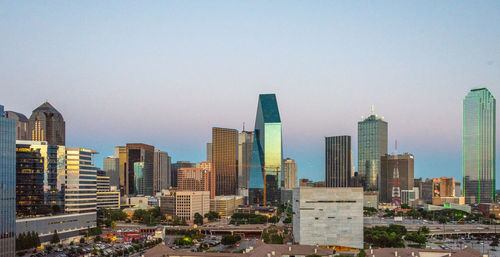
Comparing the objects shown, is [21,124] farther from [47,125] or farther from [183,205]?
[183,205]

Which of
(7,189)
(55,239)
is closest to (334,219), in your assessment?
(7,189)

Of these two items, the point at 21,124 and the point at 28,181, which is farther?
the point at 21,124

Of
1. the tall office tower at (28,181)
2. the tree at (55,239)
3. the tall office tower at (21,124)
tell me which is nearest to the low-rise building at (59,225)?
the tree at (55,239)

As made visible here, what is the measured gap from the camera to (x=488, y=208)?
18350 cm

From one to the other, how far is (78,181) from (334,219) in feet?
190

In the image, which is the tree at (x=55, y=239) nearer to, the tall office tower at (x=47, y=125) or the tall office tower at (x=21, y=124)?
the tall office tower at (x=47, y=125)

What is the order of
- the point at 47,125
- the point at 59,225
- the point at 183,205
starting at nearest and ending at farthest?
the point at 59,225
the point at 183,205
the point at 47,125

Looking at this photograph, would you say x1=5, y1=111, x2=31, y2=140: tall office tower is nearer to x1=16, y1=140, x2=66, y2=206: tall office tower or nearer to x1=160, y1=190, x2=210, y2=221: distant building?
x1=160, y1=190, x2=210, y2=221: distant building

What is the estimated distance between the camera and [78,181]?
108 m

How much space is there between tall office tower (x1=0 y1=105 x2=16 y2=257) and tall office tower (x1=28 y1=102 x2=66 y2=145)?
112 m

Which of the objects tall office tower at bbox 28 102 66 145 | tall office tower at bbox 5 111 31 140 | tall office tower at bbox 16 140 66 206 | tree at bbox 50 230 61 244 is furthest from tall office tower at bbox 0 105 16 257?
tall office tower at bbox 5 111 31 140

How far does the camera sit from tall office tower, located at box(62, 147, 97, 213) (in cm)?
10594

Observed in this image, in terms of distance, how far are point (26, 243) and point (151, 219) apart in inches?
2872

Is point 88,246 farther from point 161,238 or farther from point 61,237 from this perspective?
point 161,238
